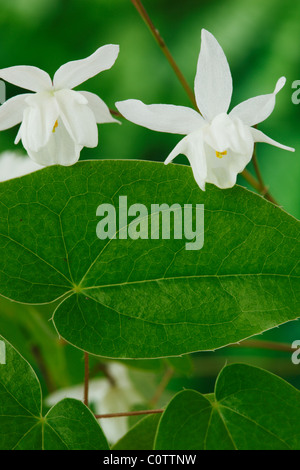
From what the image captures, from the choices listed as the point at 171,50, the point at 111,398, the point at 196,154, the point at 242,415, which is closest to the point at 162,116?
the point at 196,154

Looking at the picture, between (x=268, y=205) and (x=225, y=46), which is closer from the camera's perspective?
(x=268, y=205)

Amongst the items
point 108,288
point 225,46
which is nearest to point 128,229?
point 108,288

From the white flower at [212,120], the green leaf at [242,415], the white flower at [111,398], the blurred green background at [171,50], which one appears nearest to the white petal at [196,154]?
the white flower at [212,120]

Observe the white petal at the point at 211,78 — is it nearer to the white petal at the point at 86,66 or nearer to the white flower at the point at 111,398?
the white petal at the point at 86,66

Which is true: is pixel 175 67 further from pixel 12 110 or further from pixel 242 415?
pixel 242 415

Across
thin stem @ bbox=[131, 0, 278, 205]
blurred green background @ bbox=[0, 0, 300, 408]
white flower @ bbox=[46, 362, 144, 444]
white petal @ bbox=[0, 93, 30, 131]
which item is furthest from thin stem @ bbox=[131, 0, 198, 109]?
blurred green background @ bbox=[0, 0, 300, 408]
